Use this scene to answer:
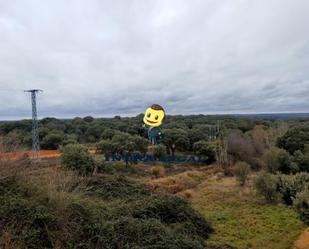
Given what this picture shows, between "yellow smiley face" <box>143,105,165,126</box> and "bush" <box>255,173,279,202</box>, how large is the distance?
2034 centimetres

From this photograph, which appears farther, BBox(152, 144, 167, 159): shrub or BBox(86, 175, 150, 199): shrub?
BBox(152, 144, 167, 159): shrub

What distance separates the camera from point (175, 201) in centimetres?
1298

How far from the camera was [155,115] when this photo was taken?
37.3 m

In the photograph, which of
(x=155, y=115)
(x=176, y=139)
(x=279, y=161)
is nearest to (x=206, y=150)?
(x=176, y=139)

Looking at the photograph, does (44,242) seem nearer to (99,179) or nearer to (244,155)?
(99,179)

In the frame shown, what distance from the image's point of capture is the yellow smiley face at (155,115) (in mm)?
37156

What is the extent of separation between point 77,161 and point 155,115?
18.4 metres

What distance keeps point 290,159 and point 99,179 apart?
19.6m

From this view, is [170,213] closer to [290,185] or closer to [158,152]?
[290,185]

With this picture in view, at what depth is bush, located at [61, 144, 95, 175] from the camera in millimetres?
19833

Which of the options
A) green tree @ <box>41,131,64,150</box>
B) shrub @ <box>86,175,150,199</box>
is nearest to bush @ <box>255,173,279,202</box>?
shrub @ <box>86,175,150,199</box>

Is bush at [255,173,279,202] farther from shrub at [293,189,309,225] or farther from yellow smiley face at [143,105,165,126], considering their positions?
yellow smiley face at [143,105,165,126]

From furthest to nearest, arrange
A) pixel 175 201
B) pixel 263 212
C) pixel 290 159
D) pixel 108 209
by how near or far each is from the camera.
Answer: pixel 290 159 → pixel 263 212 → pixel 175 201 → pixel 108 209

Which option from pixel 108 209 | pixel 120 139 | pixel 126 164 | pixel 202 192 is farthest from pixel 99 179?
pixel 120 139
